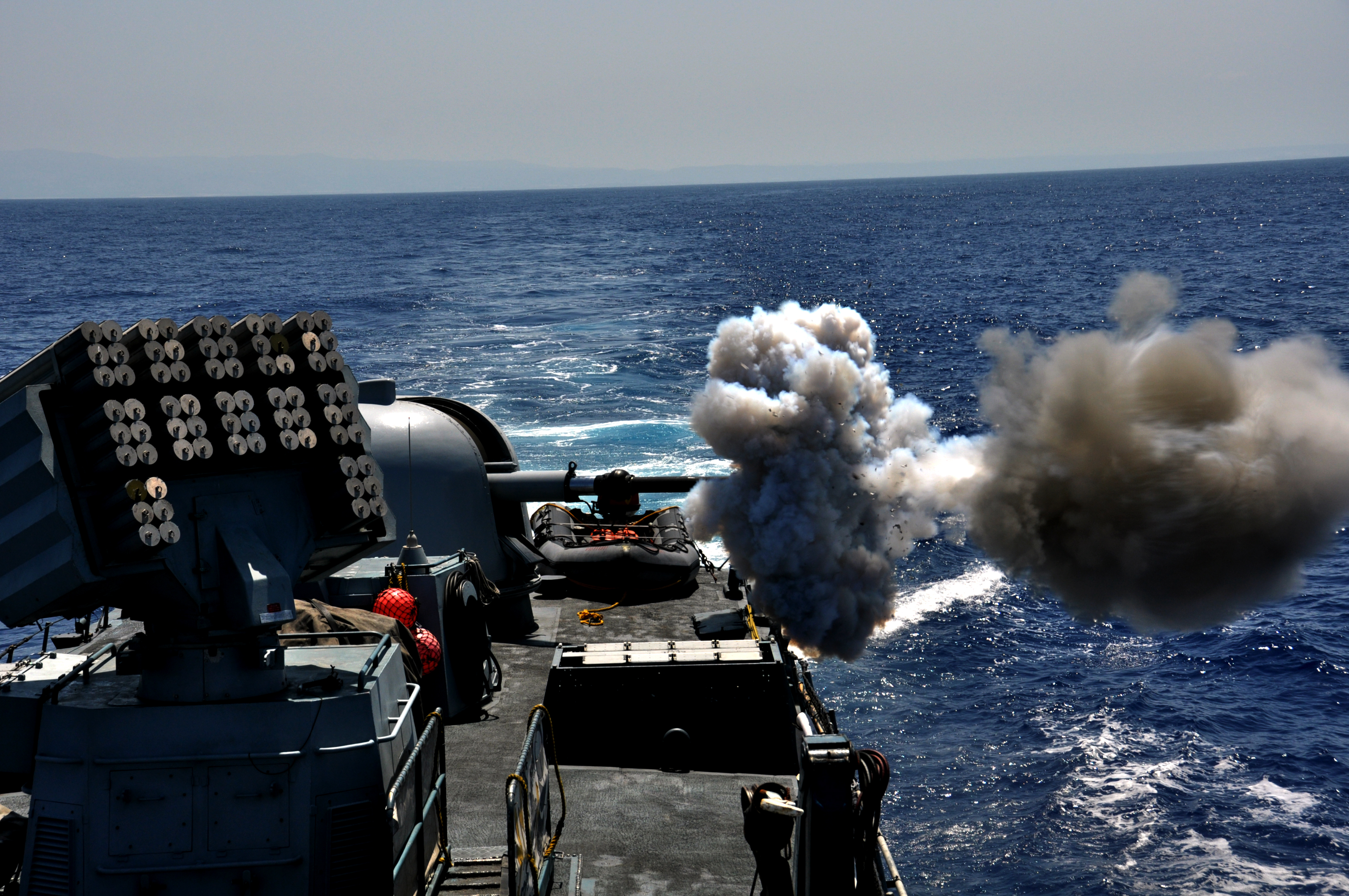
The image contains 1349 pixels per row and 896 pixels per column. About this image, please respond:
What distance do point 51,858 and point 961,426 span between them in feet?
136

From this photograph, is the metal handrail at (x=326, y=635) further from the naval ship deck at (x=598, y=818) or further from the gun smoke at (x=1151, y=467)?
the gun smoke at (x=1151, y=467)

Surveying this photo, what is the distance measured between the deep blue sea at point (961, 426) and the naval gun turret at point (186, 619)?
13.4m

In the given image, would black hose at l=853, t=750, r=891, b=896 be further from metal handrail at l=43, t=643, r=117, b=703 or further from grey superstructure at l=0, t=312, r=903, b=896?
metal handrail at l=43, t=643, r=117, b=703

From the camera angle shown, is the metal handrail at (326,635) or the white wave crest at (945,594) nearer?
the metal handrail at (326,635)

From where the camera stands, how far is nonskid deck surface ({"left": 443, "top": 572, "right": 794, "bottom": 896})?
12.9 meters

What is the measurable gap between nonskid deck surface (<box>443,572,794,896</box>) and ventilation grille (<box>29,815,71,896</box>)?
3368 mm

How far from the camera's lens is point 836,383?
790 inches

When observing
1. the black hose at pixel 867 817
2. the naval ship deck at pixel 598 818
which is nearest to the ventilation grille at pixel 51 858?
the naval ship deck at pixel 598 818

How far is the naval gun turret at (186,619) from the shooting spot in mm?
9266

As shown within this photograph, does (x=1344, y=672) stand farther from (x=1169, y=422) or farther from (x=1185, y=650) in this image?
(x=1169, y=422)

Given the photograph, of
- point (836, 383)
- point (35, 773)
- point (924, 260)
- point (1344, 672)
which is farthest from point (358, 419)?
point (924, 260)

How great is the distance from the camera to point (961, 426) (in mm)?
47438

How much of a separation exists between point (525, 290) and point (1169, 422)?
76.9m

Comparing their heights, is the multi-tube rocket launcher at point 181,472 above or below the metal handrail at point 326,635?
above
